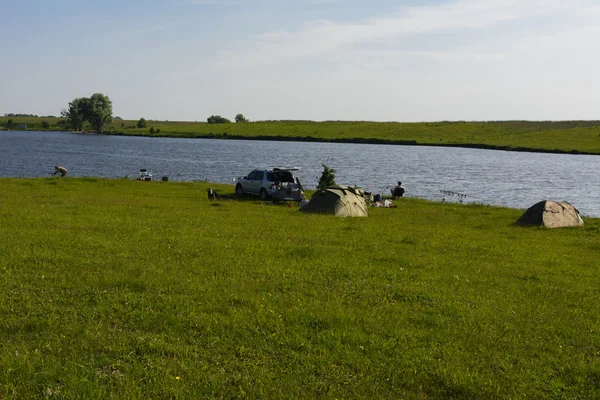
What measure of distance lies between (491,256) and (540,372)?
910 centimetres

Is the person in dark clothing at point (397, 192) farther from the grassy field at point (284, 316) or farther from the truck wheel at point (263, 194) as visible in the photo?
the grassy field at point (284, 316)

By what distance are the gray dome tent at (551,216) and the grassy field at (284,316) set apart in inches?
339

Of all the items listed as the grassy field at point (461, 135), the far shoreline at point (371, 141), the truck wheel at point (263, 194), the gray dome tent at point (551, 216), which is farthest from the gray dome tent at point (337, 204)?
the grassy field at point (461, 135)

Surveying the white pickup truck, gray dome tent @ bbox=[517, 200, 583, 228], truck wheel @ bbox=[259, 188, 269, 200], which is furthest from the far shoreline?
truck wheel @ bbox=[259, 188, 269, 200]

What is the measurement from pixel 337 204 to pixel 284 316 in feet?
58.0

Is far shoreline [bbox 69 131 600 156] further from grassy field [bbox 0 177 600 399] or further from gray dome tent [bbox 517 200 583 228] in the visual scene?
grassy field [bbox 0 177 600 399]

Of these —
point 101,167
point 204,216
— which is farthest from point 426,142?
point 204,216

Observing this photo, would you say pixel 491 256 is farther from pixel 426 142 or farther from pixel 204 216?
pixel 426 142

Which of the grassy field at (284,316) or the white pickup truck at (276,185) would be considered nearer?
the grassy field at (284,316)

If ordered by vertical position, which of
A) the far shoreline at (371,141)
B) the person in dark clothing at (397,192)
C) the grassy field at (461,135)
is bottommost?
the person in dark clothing at (397,192)

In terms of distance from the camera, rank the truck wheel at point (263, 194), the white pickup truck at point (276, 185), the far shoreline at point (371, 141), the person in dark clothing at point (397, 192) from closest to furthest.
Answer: the white pickup truck at point (276, 185) → the truck wheel at point (263, 194) → the person in dark clothing at point (397, 192) → the far shoreline at point (371, 141)

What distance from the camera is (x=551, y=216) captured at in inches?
1018

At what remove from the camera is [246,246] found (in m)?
15.2

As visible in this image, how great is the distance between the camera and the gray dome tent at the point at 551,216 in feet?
84.3
